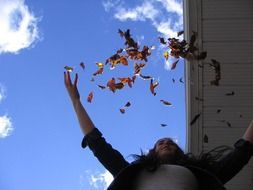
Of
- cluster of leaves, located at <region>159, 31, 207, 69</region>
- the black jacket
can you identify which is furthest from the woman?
cluster of leaves, located at <region>159, 31, 207, 69</region>

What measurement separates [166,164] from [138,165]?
148 mm

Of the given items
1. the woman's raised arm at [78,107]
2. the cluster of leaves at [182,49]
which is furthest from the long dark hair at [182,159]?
the cluster of leaves at [182,49]

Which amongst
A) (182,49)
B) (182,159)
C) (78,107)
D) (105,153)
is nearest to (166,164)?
(182,159)

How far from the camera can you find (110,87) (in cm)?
530

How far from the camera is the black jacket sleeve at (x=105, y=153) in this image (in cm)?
247

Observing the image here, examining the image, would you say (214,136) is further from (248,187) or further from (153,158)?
(153,158)

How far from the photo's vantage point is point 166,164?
2381mm

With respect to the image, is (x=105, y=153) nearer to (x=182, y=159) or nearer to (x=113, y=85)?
(x=182, y=159)

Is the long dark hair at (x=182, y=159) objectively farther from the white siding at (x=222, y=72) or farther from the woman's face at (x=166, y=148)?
the white siding at (x=222, y=72)

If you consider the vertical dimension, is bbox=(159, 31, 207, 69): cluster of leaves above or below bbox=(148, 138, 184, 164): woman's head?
above

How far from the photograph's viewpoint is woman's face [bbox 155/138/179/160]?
→ 2512 millimetres

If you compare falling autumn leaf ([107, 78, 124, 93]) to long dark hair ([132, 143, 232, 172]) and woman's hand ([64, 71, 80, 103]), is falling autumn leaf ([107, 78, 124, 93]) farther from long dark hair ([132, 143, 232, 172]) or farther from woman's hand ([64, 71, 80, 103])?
long dark hair ([132, 143, 232, 172])

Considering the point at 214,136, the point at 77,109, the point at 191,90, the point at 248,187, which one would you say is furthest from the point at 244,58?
the point at 77,109

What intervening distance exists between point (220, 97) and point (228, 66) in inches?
14.2
